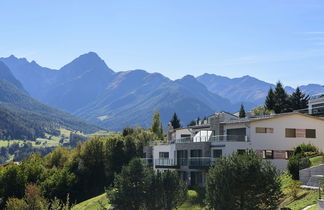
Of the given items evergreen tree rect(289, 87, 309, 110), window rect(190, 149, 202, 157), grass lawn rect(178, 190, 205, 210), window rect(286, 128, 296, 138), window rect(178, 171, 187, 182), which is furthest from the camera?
evergreen tree rect(289, 87, 309, 110)

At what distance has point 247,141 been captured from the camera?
5603 centimetres

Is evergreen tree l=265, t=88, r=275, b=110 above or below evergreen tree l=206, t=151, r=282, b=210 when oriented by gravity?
above

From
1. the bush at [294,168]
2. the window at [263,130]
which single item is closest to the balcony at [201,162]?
the window at [263,130]

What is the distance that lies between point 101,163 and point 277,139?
151 ft

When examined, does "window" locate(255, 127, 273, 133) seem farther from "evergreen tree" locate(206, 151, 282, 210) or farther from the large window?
"evergreen tree" locate(206, 151, 282, 210)

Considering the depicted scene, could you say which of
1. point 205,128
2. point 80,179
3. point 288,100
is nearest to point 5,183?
point 80,179

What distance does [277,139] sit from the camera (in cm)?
5759

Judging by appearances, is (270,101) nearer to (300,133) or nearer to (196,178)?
(300,133)

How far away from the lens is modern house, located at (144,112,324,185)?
55688 mm

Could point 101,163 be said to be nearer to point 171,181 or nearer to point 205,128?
point 205,128

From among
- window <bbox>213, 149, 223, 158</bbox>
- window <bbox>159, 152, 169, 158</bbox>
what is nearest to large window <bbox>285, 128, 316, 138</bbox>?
window <bbox>213, 149, 223, 158</bbox>

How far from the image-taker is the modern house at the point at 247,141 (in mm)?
55688

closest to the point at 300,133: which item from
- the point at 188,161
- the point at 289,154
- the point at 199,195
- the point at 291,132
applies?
the point at 291,132

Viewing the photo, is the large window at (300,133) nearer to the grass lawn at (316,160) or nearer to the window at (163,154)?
the grass lawn at (316,160)
